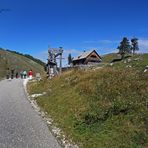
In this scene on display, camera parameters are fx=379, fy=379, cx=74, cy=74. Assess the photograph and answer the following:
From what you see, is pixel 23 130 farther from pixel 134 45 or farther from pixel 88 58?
pixel 134 45

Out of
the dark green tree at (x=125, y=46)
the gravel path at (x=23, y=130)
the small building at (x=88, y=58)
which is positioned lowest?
the gravel path at (x=23, y=130)

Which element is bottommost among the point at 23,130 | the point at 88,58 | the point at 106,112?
the point at 23,130

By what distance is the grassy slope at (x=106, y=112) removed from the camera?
14.8 meters

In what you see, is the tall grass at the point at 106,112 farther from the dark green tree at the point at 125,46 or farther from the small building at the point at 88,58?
the dark green tree at the point at 125,46

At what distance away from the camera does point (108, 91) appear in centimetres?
2194

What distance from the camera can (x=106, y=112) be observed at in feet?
59.0

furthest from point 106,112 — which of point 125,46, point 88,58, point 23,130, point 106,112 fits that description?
point 125,46

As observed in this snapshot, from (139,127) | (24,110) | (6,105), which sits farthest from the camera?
(6,105)

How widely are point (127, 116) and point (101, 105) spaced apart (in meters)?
2.88

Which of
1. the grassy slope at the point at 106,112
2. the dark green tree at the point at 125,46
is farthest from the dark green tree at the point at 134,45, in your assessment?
the grassy slope at the point at 106,112

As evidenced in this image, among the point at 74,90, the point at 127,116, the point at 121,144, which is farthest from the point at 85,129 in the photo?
the point at 74,90

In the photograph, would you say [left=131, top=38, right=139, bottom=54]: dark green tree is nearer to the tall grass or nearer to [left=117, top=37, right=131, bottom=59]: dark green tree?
[left=117, top=37, right=131, bottom=59]: dark green tree

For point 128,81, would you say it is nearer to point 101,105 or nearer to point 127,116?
point 101,105

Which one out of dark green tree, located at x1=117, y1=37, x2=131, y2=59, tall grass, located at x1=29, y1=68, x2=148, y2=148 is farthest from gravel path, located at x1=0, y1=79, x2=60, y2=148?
dark green tree, located at x1=117, y1=37, x2=131, y2=59
